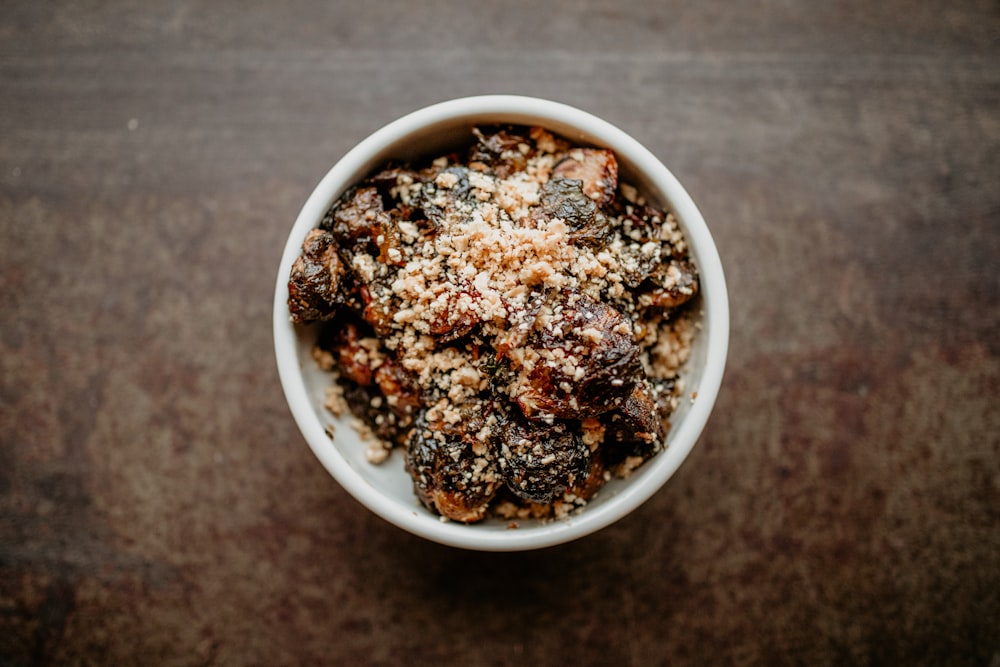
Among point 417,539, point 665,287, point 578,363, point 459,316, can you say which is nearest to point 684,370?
point 665,287

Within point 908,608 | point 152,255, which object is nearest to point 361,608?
point 152,255

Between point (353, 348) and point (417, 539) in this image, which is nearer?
point (353, 348)

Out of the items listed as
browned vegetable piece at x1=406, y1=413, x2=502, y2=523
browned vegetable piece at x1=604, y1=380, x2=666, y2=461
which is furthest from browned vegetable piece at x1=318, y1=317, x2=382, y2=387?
browned vegetable piece at x1=604, y1=380, x2=666, y2=461

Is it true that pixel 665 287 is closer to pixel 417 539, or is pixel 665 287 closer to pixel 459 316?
pixel 459 316

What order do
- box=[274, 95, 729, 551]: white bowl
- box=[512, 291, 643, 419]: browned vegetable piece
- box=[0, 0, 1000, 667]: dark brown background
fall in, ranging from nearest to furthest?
1. box=[512, 291, 643, 419]: browned vegetable piece
2. box=[274, 95, 729, 551]: white bowl
3. box=[0, 0, 1000, 667]: dark brown background

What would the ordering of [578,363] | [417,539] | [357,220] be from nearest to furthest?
[578,363]
[357,220]
[417,539]

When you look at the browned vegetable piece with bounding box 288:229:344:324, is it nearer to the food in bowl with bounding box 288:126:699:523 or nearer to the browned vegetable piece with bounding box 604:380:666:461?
the food in bowl with bounding box 288:126:699:523

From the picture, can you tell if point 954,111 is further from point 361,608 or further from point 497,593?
point 361,608
